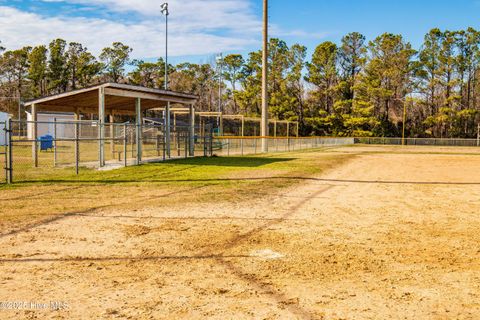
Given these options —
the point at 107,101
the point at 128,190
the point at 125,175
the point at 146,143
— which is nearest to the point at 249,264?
the point at 128,190

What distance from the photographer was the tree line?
65.2m

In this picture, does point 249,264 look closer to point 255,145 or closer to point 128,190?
point 128,190

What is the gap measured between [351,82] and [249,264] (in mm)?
68032

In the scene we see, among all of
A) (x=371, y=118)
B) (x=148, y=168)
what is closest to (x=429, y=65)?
(x=371, y=118)

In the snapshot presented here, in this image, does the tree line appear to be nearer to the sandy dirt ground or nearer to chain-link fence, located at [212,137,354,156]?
chain-link fence, located at [212,137,354,156]

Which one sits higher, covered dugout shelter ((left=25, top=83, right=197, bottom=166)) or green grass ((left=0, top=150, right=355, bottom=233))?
covered dugout shelter ((left=25, top=83, right=197, bottom=166))

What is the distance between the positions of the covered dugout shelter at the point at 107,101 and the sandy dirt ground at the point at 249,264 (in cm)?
1045

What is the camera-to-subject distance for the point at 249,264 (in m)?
5.23

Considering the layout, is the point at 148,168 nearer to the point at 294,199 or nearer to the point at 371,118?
the point at 294,199

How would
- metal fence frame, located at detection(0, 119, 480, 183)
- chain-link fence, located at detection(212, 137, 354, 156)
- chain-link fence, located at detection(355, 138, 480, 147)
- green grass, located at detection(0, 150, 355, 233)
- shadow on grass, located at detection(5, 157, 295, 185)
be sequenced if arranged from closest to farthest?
green grass, located at detection(0, 150, 355, 233)
shadow on grass, located at detection(5, 157, 295, 185)
metal fence frame, located at detection(0, 119, 480, 183)
chain-link fence, located at detection(212, 137, 354, 156)
chain-link fence, located at detection(355, 138, 480, 147)

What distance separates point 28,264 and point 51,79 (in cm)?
7629

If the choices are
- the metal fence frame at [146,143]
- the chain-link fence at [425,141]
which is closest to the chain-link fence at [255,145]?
the metal fence frame at [146,143]

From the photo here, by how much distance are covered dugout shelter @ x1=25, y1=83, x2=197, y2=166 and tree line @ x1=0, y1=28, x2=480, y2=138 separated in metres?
38.2

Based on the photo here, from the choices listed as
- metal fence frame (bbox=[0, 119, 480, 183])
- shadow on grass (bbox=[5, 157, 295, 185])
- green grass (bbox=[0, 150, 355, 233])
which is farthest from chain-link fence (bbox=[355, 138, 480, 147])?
shadow on grass (bbox=[5, 157, 295, 185])
